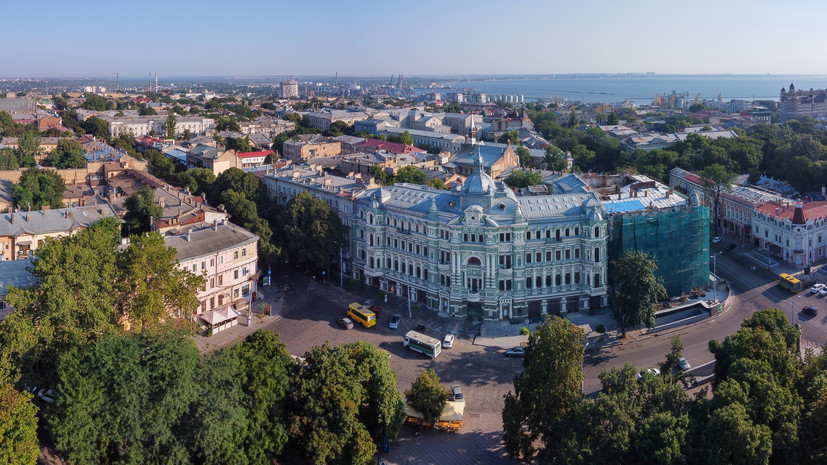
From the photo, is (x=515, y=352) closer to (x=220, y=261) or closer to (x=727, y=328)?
(x=727, y=328)

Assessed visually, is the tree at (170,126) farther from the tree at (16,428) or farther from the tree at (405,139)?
the tree at (16,428)

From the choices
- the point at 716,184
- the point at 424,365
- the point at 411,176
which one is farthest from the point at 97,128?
the point at 424,365

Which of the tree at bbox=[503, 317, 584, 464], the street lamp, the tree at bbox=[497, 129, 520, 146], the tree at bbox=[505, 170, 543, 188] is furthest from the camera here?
the tree at bbox=[497, 129, 520, 146]

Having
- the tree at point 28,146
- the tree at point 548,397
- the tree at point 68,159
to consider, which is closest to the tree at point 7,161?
the tree at point 68,159

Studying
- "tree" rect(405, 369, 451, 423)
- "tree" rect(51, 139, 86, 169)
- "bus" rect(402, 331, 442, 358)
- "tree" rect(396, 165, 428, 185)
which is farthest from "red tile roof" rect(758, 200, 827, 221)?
"tree" rect(51, 139, 86, 169)

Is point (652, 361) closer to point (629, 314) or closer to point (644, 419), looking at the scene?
point (629, 314)

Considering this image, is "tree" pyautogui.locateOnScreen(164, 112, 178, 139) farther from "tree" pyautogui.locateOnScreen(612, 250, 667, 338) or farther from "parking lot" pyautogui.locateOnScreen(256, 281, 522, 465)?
"tree" pyautogui.locateOnScreen(612, 250, 667, 338)

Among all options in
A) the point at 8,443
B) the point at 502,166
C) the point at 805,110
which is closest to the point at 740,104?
the point at 805,110
